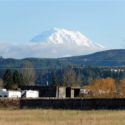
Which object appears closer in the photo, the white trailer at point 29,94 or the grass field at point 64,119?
the grass field at point 64,119

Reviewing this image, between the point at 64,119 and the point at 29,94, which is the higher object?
the point at 29,94

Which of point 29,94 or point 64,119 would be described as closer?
point 64,119

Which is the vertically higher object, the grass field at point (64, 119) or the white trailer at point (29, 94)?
the white trailer at point (29, 94)

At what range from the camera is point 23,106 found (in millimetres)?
71438

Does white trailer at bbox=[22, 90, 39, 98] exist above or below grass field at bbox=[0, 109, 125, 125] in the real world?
above

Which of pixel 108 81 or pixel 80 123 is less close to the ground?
pixel 108 81

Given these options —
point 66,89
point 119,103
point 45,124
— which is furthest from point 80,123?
point 66,89

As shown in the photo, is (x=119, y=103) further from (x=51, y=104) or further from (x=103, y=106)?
(x=51, y=104)

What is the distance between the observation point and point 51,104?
70.6 metres

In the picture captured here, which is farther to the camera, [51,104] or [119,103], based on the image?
[51,104]

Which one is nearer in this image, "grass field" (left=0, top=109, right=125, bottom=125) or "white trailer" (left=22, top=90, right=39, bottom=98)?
"grass field" (left=0, top=109, right=125, bottom=125)

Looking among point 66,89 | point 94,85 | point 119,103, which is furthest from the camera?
point 94,85

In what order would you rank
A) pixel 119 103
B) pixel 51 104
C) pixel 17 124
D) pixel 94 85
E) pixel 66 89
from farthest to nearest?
pixel 94 85, pixel 66 89, pixel 51 104, pixel 119 103, pixel 17 124

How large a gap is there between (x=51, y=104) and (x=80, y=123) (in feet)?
129
